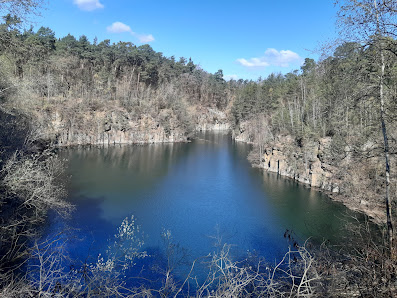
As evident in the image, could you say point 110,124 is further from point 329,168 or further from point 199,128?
point 329,168

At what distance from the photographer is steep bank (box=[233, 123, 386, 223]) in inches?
645

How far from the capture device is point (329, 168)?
866 inches

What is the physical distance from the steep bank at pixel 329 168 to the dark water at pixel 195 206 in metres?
1.25

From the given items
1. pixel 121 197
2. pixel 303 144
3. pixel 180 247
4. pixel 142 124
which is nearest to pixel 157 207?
pixel 121 197

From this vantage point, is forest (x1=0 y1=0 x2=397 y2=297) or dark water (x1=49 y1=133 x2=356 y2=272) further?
dark water (x1=49 y1=133 x2=356 y2=272)

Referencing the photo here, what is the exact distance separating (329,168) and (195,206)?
38.7ft

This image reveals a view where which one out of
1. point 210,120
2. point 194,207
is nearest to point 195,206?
point 194,207

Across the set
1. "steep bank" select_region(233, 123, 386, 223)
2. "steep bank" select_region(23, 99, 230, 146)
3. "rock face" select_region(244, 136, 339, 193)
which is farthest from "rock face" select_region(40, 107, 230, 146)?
"rock face" select_region(244, 136, 339, 193)

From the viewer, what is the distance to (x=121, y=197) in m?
19.1

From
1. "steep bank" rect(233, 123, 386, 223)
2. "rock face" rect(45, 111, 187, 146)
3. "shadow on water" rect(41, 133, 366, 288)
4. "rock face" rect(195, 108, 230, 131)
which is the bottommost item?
"shadow on water" rect(41, 133, 366, 288)

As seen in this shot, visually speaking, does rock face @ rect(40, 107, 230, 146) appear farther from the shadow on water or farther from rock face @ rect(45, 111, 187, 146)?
the shadow on water

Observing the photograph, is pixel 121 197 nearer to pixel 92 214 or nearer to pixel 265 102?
pixel 92 214

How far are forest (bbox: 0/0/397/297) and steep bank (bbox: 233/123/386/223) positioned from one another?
0.11 metres

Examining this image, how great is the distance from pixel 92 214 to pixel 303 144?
1946cm
